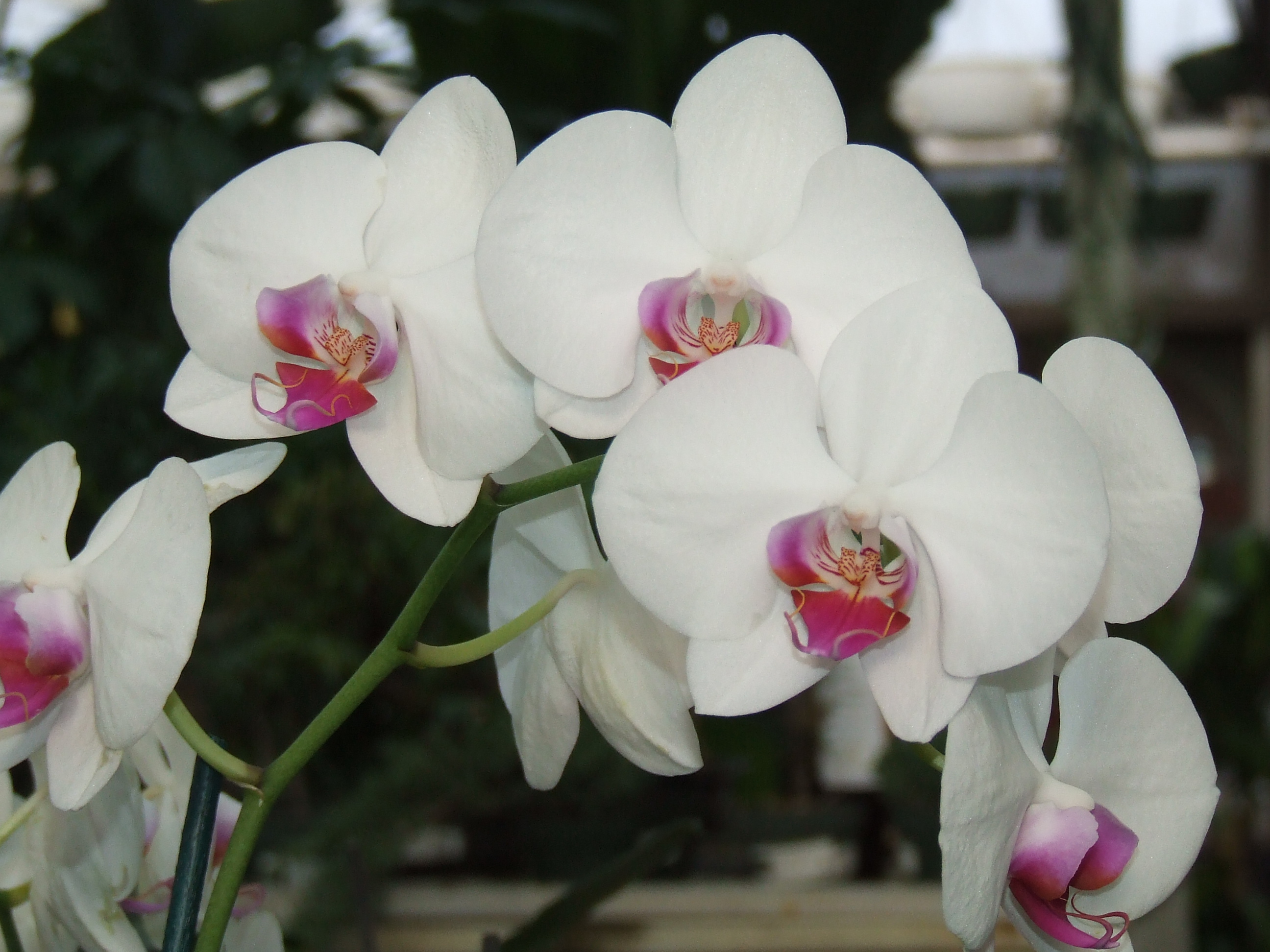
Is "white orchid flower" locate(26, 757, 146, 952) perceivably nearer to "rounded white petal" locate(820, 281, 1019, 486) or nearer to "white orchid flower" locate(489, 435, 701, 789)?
"white orchid flower" locate(489, 435, 701, 789)

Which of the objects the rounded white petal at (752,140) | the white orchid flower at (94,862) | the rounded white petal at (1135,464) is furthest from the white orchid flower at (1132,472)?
the white orchid flower at (94,862)

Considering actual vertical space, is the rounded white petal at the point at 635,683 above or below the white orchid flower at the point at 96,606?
below

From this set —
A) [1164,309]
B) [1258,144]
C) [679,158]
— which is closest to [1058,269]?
[1258,144]

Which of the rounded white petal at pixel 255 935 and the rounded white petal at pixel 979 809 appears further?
the rounded white petal at pixel 255 935

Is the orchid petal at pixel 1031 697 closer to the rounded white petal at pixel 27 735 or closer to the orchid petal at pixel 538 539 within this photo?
the orchid petal at pixel 538 539

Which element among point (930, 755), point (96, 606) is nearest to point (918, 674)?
point (930, 755)

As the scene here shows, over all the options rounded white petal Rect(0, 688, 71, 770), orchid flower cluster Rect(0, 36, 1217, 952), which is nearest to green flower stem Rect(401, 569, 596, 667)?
orchid flower cluster Rect(0, 36, 1217, 952)

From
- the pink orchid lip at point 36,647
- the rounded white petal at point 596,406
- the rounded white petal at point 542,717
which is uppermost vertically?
the rounded white petal at point 596,406
